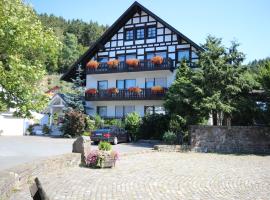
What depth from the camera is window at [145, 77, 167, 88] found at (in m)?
36.0

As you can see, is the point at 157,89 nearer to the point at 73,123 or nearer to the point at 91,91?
the point at 91,91

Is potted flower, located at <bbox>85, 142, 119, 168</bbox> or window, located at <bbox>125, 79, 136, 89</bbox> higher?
window, located at <bbox>125, 79, 136, 89</bbox>

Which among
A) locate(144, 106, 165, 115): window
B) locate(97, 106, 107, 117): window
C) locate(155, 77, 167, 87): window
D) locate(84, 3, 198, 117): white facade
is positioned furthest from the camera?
locate(97, 106, 107, 117): window

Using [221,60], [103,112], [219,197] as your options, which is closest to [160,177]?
[219,197]

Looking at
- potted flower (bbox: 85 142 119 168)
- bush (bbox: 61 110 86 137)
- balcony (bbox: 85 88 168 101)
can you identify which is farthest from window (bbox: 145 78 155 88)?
potted flower (bbox: 85 142 119 168)

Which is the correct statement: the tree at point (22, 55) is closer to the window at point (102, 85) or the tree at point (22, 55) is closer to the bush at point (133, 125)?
the bush at point (133, 125)

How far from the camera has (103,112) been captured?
38719 mm

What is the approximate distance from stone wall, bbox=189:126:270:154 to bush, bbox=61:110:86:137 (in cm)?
1238

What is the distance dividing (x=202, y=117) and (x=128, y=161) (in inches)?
382

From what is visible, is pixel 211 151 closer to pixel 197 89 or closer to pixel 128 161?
pixel 197 89

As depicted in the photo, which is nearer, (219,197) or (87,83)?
(219,197)

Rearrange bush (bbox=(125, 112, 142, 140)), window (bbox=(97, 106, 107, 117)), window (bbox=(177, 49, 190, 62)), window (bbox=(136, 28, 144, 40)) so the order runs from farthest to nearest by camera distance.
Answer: window (bbox=(97, 106, 107, 117)) < window (bbox=(136, 28, 144, 40)) < window (bbox=(177, 49, 190, 62)) < bush (bbox=(125, 112, 142, 140))

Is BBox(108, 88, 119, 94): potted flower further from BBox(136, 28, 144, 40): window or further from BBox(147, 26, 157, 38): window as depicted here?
BBox(147, 26, 157, 38): window

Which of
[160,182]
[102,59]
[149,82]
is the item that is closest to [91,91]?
[102,59]
